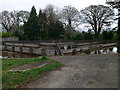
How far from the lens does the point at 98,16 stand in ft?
111

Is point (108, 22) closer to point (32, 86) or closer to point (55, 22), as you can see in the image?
point (55, 22)

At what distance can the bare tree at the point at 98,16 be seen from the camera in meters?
32.8

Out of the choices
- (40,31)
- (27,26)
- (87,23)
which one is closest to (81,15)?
(87,23)

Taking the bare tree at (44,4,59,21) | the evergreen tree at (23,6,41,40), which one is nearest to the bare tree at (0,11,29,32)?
the bare tree at (44,4,59,21)

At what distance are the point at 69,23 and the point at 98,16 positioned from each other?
24.2ft

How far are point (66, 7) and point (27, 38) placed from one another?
11688 millimetres

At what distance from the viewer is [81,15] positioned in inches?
1414

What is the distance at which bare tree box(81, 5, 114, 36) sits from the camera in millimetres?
32844

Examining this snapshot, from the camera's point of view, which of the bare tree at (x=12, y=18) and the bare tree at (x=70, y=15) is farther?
the bare tree at (x=12, y=18)

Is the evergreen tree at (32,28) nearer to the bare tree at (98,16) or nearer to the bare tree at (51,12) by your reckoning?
the bare tree at (51,12)

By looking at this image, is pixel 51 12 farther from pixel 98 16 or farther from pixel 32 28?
pixel 98 16

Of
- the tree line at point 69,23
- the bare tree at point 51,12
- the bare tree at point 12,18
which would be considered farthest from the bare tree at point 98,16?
the bare tree at point 12,18

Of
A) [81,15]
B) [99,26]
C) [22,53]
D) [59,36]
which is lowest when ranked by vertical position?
[22,53]

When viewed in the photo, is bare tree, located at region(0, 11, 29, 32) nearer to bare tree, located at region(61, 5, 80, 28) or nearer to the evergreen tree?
the evergreen tree
